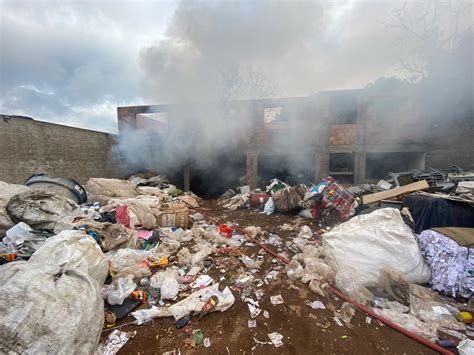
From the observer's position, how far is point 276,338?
1835 mm

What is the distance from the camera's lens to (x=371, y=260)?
246cm

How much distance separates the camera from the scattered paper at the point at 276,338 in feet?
5.84

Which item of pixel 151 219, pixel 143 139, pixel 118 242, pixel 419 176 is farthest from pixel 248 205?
pixel 143 139

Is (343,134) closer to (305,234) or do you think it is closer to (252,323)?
(305,234)

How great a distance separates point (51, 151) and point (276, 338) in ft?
28.7

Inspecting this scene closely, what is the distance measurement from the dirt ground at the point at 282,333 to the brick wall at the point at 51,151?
270 inches

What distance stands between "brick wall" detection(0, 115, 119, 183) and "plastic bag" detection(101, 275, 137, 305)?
6.11 m

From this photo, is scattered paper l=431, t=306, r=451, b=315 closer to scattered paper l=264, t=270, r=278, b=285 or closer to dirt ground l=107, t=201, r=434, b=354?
dirt ground l=107, t=201, r=434, b=354

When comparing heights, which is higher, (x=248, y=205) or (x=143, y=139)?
(x=143, y=139)

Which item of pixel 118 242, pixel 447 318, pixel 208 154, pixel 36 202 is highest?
pixel 208 154

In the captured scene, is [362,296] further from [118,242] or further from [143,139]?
[143,139]

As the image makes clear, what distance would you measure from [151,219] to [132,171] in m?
6.83

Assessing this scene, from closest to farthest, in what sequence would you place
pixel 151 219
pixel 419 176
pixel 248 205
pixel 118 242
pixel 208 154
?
pixel 118 242 < pixel 151 219 < pixel 419 176 < pixel 248 205 < pixel 208 154

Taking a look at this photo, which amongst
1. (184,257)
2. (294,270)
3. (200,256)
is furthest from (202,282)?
(294,270)
